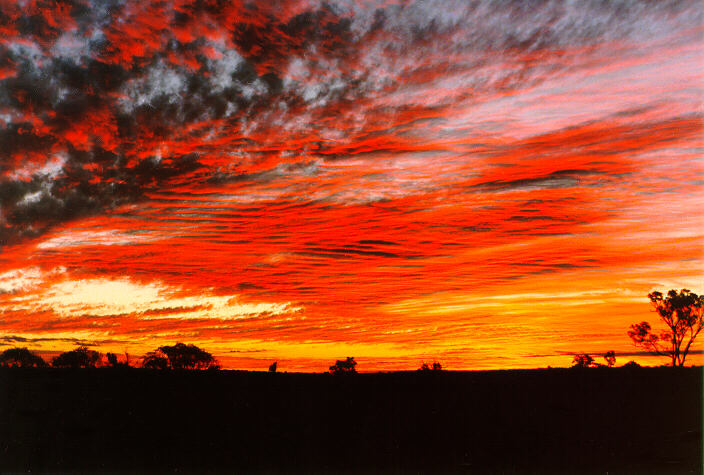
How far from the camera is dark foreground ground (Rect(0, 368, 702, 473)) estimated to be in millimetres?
23812

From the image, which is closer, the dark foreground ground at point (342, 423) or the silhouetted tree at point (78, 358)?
the dark foreground ground at point (342, 423)

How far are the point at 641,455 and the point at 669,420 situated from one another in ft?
27.3

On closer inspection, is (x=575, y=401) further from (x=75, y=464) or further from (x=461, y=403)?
(x=75, y=464)

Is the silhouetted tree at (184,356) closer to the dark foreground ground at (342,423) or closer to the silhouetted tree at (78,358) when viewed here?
the silhouetted tree at (78,358)

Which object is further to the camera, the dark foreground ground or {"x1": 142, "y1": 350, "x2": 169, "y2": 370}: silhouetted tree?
{"x1": 142, "y1": 350, "x2": 169, "y2": 370}: silhouetted tree

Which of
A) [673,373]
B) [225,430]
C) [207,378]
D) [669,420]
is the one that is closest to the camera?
[225,430]

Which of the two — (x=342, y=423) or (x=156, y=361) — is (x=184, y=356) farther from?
(x=342, y=423)

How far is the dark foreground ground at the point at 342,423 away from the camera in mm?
23812

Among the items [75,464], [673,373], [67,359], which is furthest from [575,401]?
[67,359]

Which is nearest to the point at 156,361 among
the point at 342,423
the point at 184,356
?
the point at 184,356

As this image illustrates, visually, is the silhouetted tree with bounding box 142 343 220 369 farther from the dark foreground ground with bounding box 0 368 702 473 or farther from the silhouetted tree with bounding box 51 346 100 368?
the dark foreground ground with bounding box 0 368 702 473

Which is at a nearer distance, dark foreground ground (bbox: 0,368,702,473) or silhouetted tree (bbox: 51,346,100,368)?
dark foreground ground (bbox: 0,368,702,473)

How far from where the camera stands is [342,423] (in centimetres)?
2886

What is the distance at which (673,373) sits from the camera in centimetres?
3966
